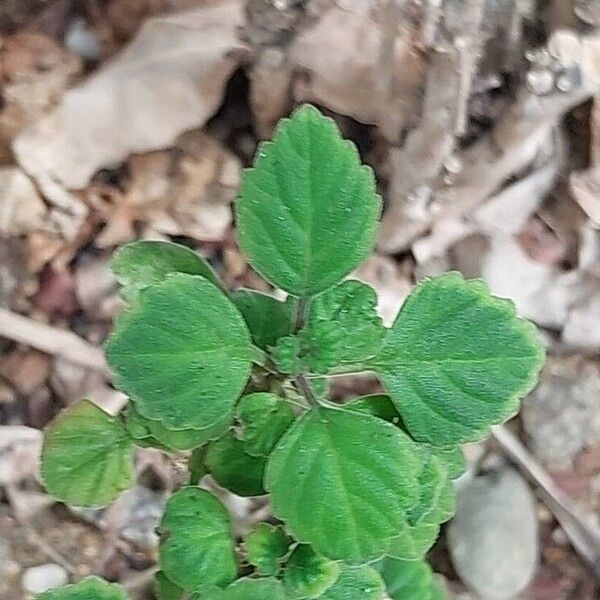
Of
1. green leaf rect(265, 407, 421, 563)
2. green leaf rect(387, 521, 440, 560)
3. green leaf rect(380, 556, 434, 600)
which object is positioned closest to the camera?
green leaf rect(265, 407, 421, 563)

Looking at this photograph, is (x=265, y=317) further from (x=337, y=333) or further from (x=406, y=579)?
(x=406, y=579)

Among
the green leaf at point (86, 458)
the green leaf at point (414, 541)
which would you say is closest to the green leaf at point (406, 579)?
the green leaf at point (414, 541)

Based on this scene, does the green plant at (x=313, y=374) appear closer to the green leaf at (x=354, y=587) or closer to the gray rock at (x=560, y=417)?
the green leaf at (x=354, y=587)

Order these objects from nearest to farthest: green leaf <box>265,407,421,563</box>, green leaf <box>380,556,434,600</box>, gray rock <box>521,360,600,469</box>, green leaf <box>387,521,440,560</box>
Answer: green leaf <box>265,407,421,563</box> → green leaf <box>387,521,440,560</box> → green leaf <box>380,556,434,600</box> → gray rock <box>521,360,600,469</box>

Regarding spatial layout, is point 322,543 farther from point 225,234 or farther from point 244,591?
point 225,234

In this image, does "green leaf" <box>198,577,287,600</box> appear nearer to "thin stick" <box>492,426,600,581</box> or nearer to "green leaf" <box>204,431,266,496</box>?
"green leaf" <box>204,431,266,496</box>

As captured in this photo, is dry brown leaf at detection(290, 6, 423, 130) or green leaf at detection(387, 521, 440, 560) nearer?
green leaf at detection(387, 521, 440, 560)

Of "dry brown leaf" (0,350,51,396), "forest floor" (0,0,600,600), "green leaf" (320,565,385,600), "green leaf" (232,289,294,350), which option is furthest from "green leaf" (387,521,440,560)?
"dry brown leaf" (0,350,51,396)
